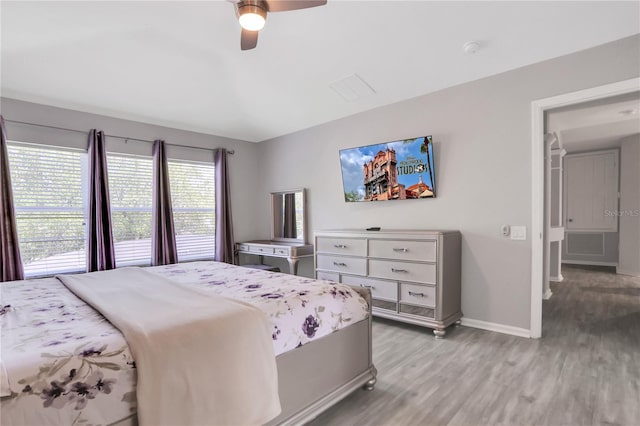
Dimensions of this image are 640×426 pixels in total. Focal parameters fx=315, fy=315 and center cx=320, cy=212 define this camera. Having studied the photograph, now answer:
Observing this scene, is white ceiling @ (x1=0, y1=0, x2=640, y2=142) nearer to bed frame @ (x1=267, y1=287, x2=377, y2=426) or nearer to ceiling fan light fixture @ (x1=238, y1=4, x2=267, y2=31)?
ceiling fan light fixture @ (x1=238, y1=4, x2=267, y2=31)

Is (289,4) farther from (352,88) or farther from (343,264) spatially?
(343,264)

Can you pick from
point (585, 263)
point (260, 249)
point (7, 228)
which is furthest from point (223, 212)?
point (585, 263)

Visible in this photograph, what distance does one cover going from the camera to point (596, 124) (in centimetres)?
471

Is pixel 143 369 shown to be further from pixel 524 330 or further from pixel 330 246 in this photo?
pixel 524 330

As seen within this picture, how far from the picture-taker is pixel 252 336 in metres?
1.38

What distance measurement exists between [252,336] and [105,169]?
343 centimetres

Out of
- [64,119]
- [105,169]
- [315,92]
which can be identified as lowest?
[105,169]

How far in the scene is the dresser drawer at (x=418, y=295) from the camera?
2951mm

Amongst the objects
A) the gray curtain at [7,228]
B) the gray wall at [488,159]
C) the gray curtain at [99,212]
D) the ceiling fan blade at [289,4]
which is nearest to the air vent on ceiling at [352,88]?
the gray wall at [488,159]

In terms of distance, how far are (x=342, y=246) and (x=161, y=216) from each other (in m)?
2.44

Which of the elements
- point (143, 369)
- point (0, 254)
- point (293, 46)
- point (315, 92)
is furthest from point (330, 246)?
point (0, 254)

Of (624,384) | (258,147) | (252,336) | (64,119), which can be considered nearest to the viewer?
(252,336)

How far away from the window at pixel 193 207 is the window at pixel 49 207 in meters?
1.09

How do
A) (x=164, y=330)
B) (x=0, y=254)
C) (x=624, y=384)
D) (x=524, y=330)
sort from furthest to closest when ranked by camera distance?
1. (x=0, y=254)
2. (x=524, y=330)
3. (x=624, y=384)
4. (x=164, y=330)
